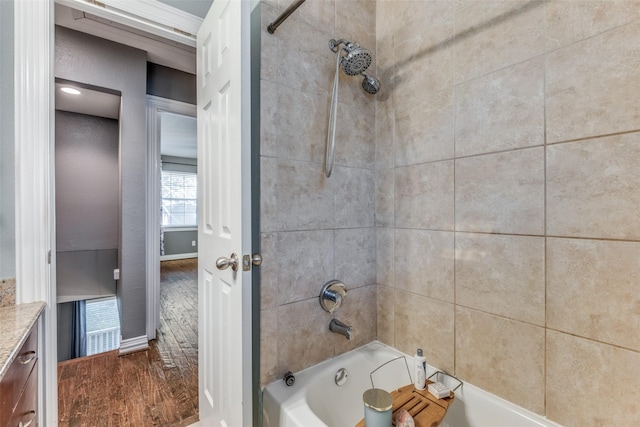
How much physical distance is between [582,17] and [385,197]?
3.14ft

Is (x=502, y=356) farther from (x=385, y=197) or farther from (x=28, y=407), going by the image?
(x=28, y=407)

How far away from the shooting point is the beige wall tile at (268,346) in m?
1.21

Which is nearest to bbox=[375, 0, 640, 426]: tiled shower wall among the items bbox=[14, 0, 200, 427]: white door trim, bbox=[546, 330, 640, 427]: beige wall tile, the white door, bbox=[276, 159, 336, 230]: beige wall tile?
bbox=[546, 330, 640, 427]: beige wall tile

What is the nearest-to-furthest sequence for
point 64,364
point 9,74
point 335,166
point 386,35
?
1. point 9,74
2. point 335,166
3. point 386,35
4. point 64,364

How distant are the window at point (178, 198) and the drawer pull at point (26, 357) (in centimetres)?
589

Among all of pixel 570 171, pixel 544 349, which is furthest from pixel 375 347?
pixel 570 171

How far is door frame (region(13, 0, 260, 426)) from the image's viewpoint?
1.12 meters

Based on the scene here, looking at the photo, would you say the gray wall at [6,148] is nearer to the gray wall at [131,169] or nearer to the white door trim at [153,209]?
the gray wall at [131,169]

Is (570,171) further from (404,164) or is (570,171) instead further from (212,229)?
(212,229)

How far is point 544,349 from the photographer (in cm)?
100

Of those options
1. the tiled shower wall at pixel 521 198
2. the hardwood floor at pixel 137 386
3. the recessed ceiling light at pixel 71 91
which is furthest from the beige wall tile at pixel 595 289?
the recessed ceiling light at pixel 71 91

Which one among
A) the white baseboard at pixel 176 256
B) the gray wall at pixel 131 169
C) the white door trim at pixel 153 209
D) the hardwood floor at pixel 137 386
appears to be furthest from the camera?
the white baseboard at pixel 176 256

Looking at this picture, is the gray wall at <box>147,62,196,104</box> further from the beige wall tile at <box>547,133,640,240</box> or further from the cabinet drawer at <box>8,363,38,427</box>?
the beige wall tile at <box>547,133,640,240</box>

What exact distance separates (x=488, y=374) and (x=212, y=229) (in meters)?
1.31
